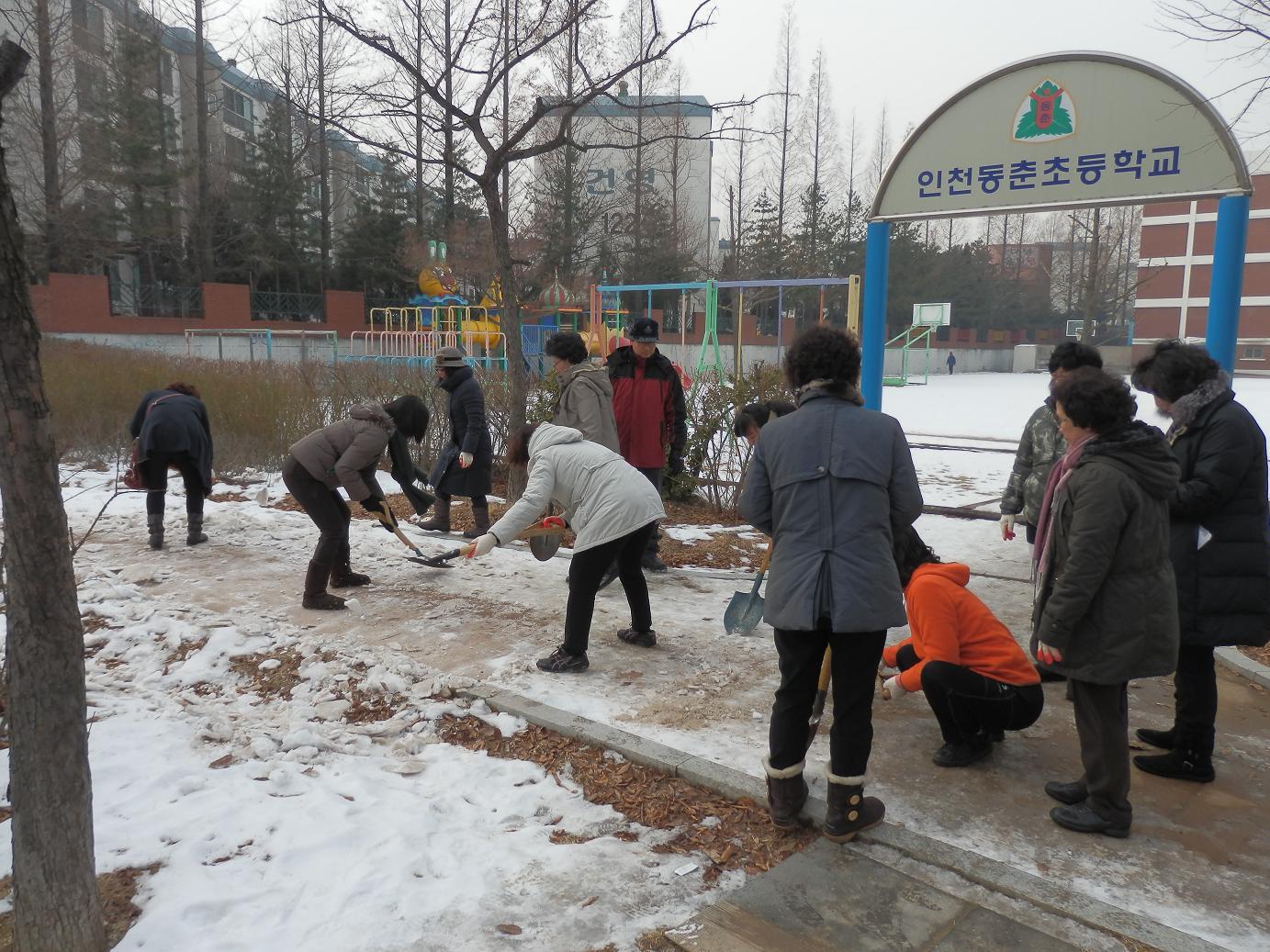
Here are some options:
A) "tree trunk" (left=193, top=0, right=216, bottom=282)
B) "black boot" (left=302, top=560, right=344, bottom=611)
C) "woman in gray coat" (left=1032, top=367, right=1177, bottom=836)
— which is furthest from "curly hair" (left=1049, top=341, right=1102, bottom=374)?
"tree trunk" (left=193, top=0, right=216, bottom=282)

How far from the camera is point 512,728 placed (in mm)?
3906

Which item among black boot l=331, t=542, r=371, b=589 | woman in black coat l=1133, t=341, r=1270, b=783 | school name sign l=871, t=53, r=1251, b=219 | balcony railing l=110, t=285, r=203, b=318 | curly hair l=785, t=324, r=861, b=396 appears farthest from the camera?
balcony railing l=110, t=285, r=203, b=318

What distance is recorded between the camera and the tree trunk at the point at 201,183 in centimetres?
2892

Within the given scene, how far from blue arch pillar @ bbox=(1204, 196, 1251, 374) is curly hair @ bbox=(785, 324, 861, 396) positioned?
336cm

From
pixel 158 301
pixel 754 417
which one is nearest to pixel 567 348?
pixel 754 417

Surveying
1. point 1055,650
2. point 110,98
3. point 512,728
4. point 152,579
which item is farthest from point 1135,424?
point 110,98

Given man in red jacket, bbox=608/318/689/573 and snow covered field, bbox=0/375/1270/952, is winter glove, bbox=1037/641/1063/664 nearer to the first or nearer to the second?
snow covered field, bbox=0/375/1270/952

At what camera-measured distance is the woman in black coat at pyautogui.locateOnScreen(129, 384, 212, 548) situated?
6992mm

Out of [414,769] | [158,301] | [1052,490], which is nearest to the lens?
[1052,490]

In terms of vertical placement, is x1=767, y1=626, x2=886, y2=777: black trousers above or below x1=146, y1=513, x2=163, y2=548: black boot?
above

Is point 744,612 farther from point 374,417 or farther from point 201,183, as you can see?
point 201,183

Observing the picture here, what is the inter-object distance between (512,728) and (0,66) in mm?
2871

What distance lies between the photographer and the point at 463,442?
7.30m

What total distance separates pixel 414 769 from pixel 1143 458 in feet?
9.16
